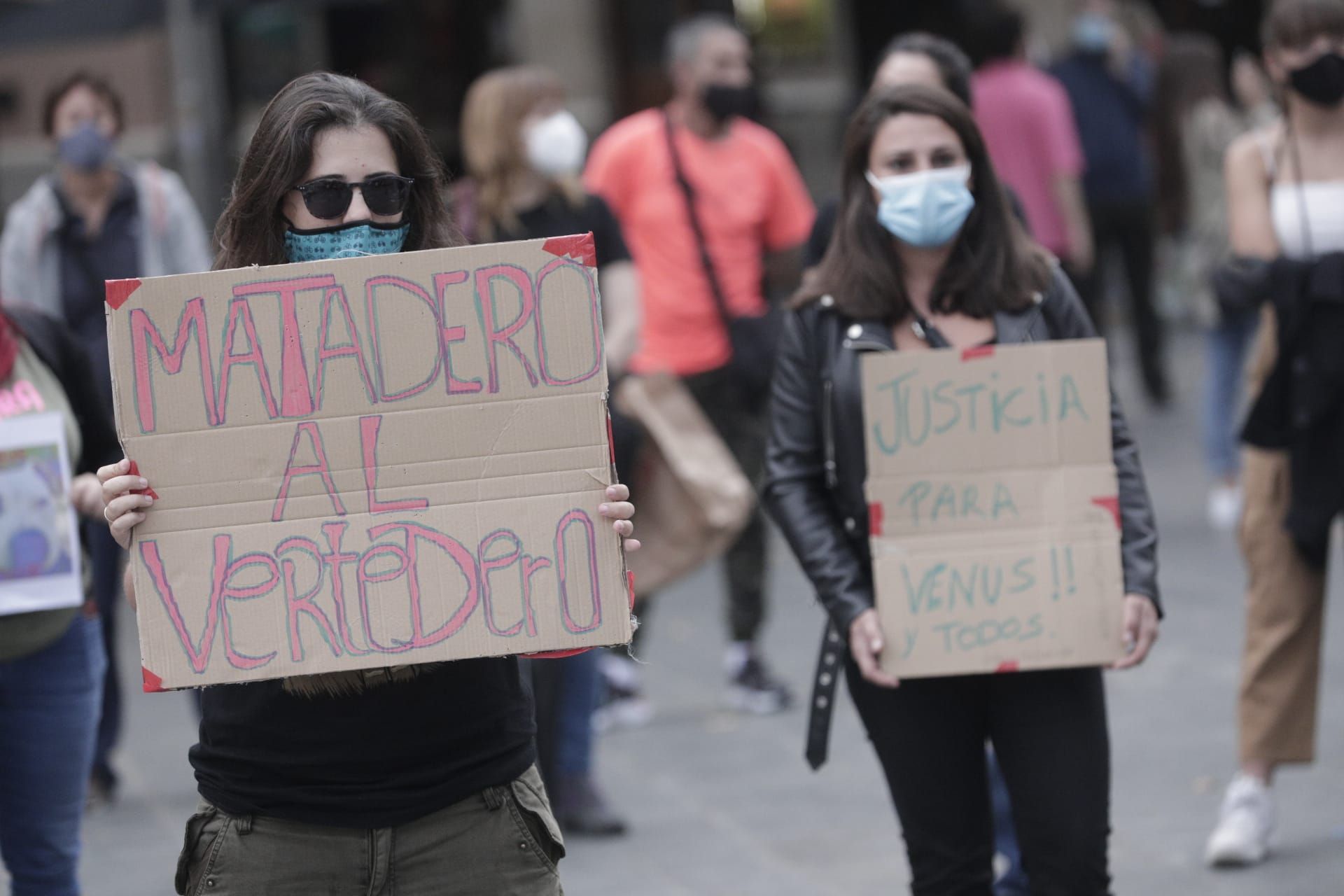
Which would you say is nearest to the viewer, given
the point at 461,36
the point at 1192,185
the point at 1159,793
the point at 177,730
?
the point at 1159,793

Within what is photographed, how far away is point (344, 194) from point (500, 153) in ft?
10.3

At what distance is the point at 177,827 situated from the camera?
18.4 ft

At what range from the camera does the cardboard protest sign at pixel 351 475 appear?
100 inches

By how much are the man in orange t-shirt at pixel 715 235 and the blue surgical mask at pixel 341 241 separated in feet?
12.9

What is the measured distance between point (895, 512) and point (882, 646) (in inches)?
9.8

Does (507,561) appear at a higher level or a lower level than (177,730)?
higher

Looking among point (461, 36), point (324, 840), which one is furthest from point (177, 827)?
point (461, 36)

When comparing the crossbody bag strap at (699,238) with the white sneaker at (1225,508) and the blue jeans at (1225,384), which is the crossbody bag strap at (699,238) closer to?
the blue jeans at (1225,384)

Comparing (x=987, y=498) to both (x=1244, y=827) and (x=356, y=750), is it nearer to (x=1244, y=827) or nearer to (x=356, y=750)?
(x=356, y=750)

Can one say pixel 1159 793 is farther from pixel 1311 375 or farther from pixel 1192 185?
pixel 1192 185

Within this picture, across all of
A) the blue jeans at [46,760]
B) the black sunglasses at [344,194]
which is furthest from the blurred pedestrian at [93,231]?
the black sunglasses at [344,194]

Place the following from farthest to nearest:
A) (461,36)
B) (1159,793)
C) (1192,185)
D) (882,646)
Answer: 1. (461,36)
2. (1192,185)
3. (1159,793)
4. (882,646)

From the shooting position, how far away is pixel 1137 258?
1139 cm

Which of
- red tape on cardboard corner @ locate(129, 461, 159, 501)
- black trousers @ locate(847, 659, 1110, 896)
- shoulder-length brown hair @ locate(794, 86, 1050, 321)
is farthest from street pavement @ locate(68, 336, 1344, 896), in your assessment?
→ red tape on cardboard corner @ locate(129, 461, 159, 501)
